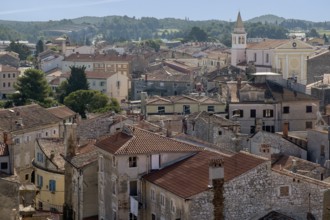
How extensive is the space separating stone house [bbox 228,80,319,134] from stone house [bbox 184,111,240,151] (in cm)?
502

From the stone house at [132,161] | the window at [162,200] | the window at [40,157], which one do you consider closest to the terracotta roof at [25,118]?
the window at [40,157]

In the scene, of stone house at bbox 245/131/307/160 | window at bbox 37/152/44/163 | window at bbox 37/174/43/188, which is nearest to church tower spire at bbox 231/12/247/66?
stone house at bbox 245/131/307/160

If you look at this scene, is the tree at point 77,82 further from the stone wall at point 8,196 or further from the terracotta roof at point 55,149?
the stone wall at point 8,196

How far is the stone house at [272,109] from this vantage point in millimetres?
63062

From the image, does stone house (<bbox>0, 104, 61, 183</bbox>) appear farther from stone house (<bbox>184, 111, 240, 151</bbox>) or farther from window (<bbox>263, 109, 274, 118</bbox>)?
window (<bbox>263, 109, 274, 118</bbox>)

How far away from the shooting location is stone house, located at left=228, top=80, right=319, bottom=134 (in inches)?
2483

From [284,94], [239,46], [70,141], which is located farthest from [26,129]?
[239,46]

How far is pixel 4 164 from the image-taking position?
47.1 metres

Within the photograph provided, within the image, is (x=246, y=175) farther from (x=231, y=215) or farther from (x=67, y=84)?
(x=67, y=84)

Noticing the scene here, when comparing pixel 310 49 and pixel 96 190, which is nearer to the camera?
pixel 96 190

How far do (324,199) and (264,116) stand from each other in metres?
28.0

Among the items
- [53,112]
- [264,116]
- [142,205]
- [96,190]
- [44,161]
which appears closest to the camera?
[142,205]

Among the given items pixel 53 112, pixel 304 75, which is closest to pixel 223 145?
pixel 53 112

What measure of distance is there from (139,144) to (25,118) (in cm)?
3155
